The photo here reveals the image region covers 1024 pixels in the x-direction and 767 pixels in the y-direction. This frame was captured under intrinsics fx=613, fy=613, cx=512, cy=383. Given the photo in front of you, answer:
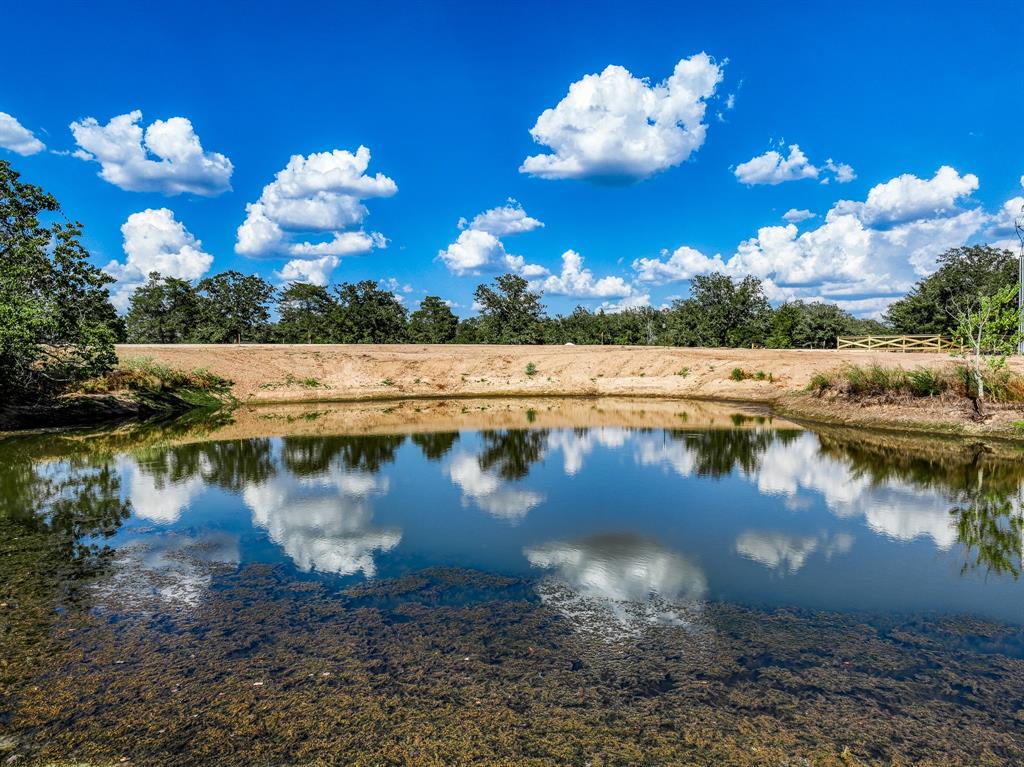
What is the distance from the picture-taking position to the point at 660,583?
10273 mm

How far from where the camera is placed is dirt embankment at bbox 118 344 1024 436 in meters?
39.9

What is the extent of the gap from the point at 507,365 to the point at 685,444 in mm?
25146

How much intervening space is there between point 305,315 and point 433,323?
16579 mm

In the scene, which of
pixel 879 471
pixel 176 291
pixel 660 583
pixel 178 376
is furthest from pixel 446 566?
pixel 176 291

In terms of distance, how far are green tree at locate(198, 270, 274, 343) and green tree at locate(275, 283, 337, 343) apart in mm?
2979

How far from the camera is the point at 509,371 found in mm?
47562

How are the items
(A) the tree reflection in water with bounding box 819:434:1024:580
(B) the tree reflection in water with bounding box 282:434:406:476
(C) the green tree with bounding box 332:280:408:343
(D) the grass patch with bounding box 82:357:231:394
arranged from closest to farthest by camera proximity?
(A) the tree reflection in water with bounding box 819:434:1024:580
(B) the tree reflection in water with bounding box 282:434:406:476
(D) the grass patch with bounding box 82:357:231:394
(C) the green tree with bounding box 332:280:408:343

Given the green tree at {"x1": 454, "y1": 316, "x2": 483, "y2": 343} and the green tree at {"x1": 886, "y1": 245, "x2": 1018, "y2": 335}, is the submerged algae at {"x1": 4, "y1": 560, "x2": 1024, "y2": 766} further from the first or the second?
the green tree at {"x1": 454, "y1": 316, "x2": 483, "y2": 343}

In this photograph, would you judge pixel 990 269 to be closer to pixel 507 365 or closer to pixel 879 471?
pixel 507 365

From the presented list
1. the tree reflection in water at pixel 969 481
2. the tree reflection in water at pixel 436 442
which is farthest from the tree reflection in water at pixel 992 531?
the tree reflection in water at pixel 436 442

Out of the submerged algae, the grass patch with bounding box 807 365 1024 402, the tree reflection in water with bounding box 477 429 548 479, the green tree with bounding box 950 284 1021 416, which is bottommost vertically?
the submerged algae

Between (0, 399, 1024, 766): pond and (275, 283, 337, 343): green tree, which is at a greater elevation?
(275, 283, 337, 343): green tree

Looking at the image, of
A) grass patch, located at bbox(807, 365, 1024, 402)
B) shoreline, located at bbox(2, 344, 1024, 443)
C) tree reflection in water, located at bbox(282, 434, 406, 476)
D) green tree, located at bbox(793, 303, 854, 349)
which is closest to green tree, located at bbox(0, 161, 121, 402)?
shoreline, located at bbox(2, 344, 1024, 443)

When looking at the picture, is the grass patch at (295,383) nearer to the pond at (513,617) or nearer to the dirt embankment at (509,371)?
the dirt embankment at (509,371)
